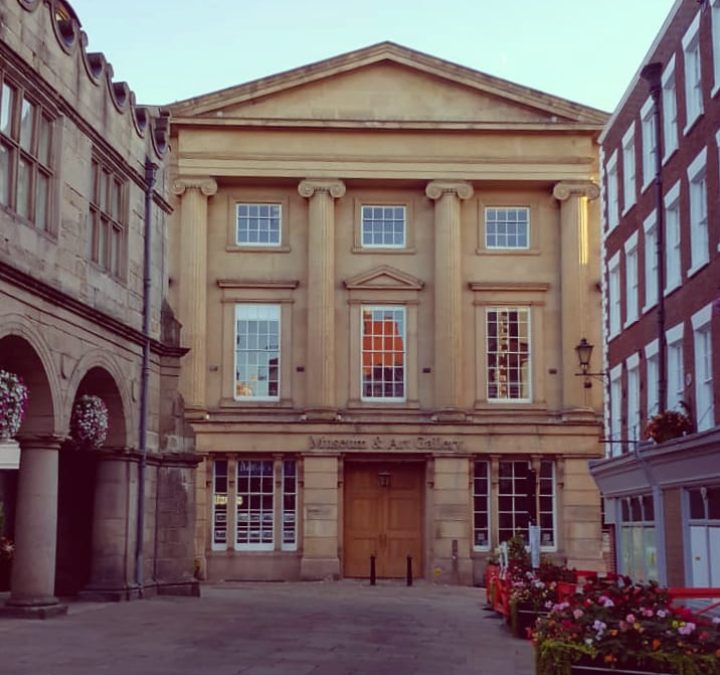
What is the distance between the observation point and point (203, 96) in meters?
38.4

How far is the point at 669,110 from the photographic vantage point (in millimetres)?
24812

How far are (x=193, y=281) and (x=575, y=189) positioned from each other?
39.1ft

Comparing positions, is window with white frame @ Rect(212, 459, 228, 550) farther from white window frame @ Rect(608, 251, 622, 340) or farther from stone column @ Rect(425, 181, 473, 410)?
white window frame @ Rect(608, 251, 622, 340)

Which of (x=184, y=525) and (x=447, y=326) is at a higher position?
(x=447, y=326)

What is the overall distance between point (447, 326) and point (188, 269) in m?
7.96

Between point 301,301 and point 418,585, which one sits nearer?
point 418,585

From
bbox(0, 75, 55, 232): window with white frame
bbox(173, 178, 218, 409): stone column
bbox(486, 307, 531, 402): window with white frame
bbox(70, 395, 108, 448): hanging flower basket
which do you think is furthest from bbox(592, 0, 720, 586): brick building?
bbox(173, 178, 218, 409): stone column

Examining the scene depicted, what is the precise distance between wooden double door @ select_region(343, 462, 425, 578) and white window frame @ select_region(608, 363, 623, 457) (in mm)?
8954

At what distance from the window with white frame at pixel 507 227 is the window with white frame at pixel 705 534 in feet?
56.6

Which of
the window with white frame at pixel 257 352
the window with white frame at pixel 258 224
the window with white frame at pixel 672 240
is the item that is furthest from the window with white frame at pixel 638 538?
the window with white frame at pixel 258 224

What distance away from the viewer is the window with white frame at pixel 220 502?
123 ft

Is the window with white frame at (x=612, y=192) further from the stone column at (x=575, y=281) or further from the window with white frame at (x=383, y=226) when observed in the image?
the window with white frame at (x=383, y=226)

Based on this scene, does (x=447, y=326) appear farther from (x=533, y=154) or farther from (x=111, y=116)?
(x=111, y=116)

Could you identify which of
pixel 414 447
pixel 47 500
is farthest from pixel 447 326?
pixel 47 500
